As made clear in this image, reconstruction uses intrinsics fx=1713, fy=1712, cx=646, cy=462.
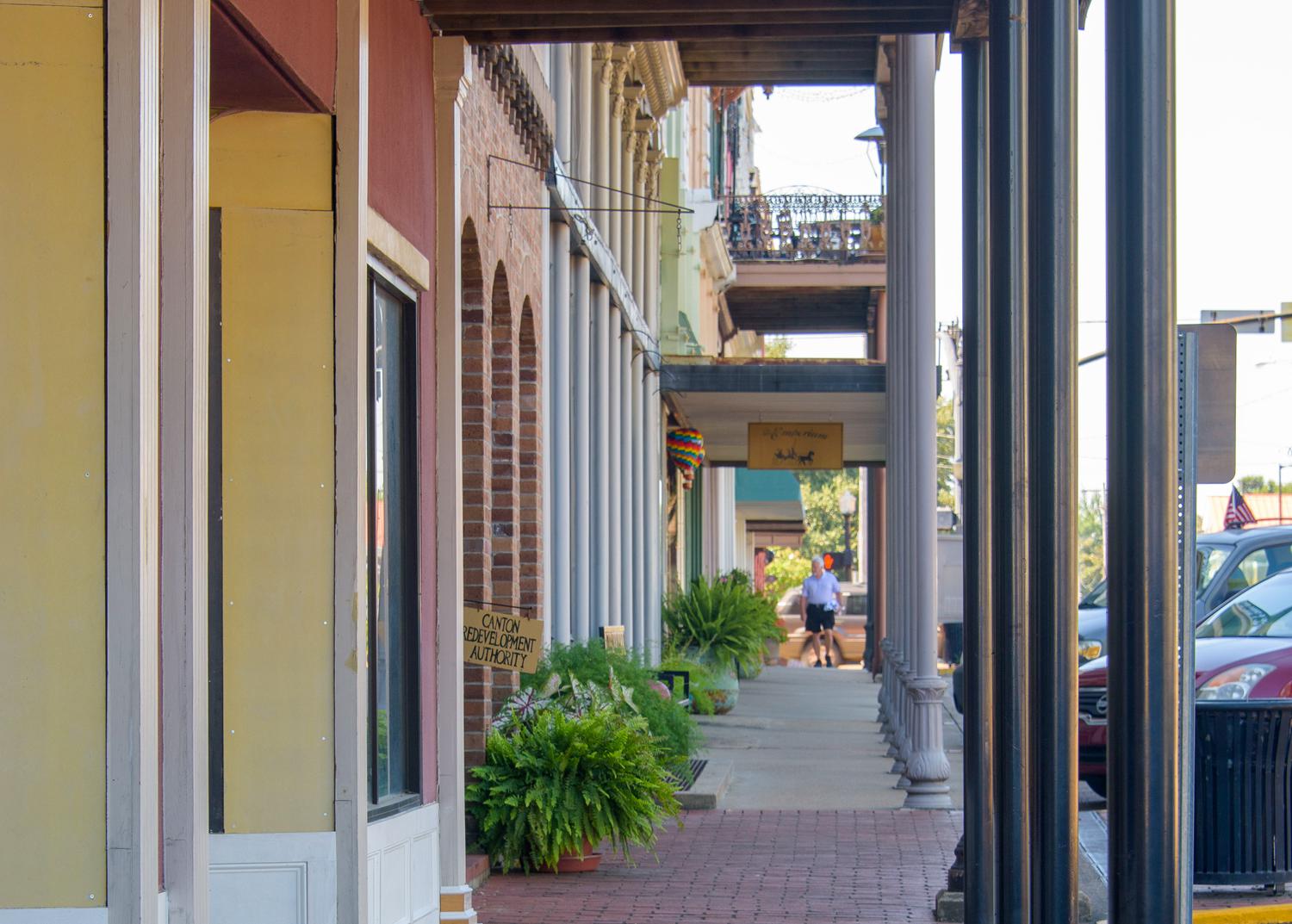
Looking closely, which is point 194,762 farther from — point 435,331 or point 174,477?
→ point 435,331

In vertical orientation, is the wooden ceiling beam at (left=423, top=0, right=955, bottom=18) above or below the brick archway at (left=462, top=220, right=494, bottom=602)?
above

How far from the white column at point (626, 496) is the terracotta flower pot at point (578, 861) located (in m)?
8.20

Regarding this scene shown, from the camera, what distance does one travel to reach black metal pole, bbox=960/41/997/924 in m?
6.48

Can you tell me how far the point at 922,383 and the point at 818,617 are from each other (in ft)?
60.3

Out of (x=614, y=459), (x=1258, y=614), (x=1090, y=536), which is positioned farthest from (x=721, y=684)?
(x=1090, y=536)

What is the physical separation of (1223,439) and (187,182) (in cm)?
294

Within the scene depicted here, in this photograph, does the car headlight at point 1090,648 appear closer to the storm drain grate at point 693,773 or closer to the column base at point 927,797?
the column base at point 927,797

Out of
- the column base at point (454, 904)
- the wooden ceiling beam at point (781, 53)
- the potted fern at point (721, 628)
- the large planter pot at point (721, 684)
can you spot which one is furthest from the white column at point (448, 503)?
the potted fern at point (721, 628)

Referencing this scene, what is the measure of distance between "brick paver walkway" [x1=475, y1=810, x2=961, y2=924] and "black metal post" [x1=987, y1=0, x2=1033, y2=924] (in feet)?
7.60

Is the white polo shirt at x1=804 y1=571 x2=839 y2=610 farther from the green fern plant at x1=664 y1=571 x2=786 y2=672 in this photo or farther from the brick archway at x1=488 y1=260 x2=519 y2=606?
the brick archway at x1=488 y1=260 x2=519 y2=606

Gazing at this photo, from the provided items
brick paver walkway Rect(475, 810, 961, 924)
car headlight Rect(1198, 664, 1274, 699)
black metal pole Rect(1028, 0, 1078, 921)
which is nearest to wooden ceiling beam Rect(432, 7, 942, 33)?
black metal pole Rect(1028, 0, 1078, 921)

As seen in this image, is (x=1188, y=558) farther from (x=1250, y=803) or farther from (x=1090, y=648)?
(x=1090, y=648)

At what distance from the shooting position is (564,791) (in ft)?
29.0

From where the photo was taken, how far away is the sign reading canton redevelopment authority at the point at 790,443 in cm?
2170
